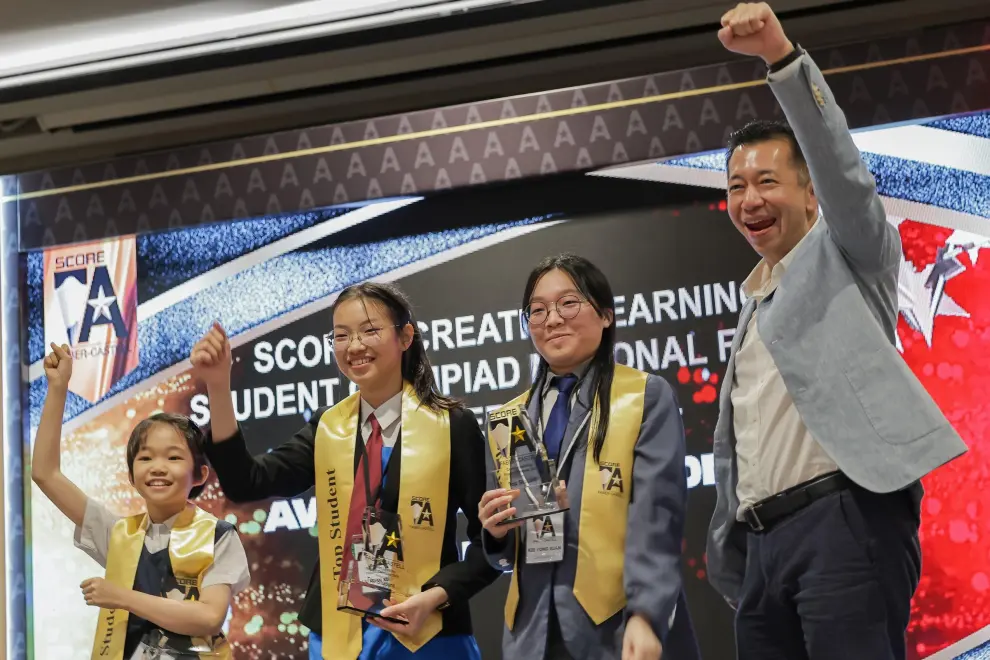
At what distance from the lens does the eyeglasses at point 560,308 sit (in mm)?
2367

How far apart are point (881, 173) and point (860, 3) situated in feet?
2.71

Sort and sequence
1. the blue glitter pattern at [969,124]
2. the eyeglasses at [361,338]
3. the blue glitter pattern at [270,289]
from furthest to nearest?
the blue glitter pattern at [270,289]
the blue glitter pattern at [969,124]
the eyeglasses at [361,338]

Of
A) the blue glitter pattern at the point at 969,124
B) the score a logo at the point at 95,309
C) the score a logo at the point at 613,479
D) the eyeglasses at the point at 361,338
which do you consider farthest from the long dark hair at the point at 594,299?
the score a logo at the point at 95,309

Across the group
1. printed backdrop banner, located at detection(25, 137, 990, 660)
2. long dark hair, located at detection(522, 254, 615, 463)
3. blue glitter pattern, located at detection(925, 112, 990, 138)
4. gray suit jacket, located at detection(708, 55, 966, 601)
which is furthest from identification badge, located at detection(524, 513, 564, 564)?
blue glitter pattern, located at detection(925, 112, 990, 138)

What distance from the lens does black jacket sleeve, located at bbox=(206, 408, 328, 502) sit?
8.32 ft

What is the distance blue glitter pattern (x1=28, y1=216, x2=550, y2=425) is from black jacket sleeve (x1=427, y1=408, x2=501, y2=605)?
1.54 metres

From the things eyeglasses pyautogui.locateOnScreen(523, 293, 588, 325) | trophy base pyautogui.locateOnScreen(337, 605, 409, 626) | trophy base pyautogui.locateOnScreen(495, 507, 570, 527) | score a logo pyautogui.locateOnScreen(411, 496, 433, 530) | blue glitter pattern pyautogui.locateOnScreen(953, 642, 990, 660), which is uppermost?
eyeglasses pyautogui.locateOnScreen(523, 293, 588, 325)

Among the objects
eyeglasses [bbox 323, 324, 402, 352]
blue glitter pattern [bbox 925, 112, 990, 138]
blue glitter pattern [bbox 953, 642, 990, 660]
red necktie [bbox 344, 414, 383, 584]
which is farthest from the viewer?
blue glitter pattern [bbox 925, 112, 990, 138]

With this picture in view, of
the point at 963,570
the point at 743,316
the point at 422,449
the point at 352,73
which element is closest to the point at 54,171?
the point at 352,73

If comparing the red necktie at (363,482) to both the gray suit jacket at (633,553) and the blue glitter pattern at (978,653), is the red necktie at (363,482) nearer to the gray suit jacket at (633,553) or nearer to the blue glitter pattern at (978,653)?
the gray suit jacket at (633,553)

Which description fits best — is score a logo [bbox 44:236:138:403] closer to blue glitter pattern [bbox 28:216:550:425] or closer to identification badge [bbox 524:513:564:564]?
blue glitter pattern [bbox 28:216:550:425]

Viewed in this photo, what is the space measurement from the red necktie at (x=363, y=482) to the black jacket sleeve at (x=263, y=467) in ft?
0.60

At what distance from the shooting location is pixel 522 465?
2.19 meters

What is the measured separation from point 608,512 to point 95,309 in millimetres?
2847
